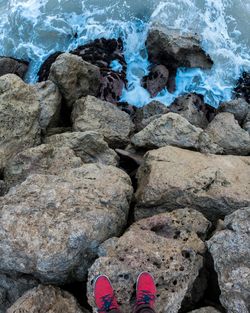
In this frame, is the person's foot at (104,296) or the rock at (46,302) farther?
the rock at (46,302)

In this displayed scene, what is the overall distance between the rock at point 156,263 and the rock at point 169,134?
Answer: 9.28 ft

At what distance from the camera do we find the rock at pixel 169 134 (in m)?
8.71

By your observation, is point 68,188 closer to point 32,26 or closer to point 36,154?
point 36,154

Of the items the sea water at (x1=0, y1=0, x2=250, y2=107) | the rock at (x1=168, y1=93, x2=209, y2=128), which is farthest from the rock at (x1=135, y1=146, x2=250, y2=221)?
the sea water at (x1=0, y1=0, x2=250, y2=107)

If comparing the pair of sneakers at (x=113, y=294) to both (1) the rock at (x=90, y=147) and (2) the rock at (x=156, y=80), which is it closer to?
(1) the rock at (x=90, y=147)

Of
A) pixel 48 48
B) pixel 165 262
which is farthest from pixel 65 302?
pixel 48 48

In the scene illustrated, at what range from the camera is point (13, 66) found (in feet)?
42.9

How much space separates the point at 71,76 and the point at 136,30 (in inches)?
186

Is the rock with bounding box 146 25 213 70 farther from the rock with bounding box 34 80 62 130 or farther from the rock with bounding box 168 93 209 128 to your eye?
the rock with bounding box 34 80 62 130

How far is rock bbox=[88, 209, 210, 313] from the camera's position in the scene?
17.7ft

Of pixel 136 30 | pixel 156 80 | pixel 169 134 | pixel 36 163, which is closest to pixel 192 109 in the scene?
pixel 156 80

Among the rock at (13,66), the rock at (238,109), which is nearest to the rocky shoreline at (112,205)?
the rock at (238,109)

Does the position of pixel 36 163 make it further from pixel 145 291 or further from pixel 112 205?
pixel 145 291

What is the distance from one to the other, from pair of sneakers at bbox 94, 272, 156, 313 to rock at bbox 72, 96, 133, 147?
493 centimetres
